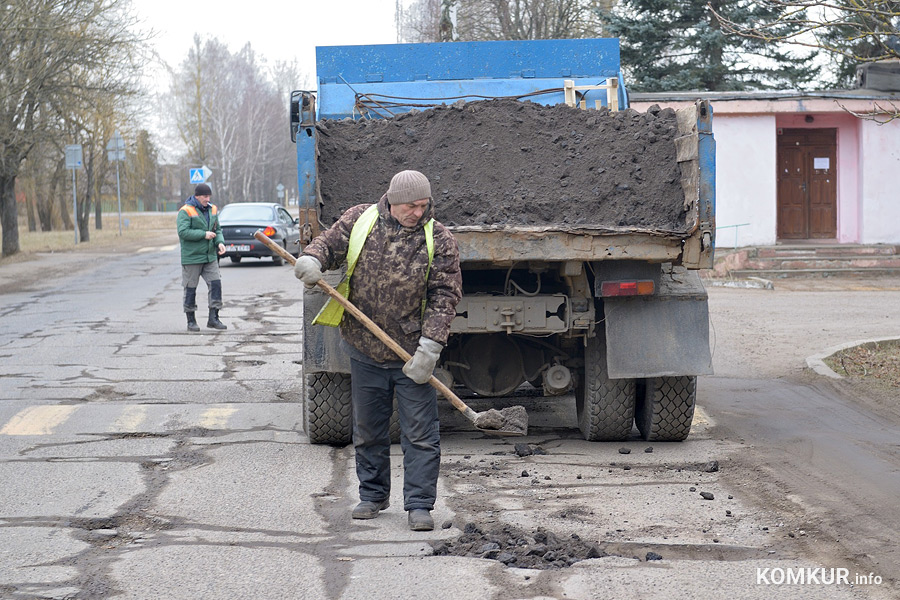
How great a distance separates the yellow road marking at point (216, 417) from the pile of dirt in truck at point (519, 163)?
200cm

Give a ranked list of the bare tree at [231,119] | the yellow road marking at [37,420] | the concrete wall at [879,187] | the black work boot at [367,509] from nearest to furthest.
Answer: the black work boot at [367,509] → the yellow road marking at [37,420] → the concrete wall at [879,187] → the bare tree at [231,119]

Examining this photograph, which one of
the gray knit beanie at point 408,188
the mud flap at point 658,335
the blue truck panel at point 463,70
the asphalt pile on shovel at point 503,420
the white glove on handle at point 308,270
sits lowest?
the asphalt pile on shovel at point 503,420

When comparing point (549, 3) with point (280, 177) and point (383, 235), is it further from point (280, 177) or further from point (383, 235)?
point (280, 177)

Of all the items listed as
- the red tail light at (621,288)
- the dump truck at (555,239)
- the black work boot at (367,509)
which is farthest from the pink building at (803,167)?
the black work boot at (367,509)

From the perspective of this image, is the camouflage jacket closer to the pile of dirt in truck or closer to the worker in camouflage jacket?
the worker in camouflage jacket

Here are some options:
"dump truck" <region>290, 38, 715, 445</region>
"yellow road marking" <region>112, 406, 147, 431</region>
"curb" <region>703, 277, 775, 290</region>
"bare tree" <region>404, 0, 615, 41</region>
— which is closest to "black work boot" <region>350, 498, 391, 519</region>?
"dump truck" <region>290, 38, 715, 445</region>

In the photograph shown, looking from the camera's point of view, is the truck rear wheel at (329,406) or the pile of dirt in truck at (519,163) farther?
the truck rear wheel at (329,406)

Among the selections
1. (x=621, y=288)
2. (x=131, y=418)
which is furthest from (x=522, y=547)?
(x=131, y=418)

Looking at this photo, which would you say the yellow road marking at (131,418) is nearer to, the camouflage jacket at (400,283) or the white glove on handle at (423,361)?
the camouflage jacket at (400,283)

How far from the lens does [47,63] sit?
23.9m

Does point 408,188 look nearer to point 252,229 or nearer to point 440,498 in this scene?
point 440,498

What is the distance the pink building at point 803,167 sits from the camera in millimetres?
21875

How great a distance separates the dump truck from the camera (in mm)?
5918

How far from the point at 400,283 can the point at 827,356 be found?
624 cm
